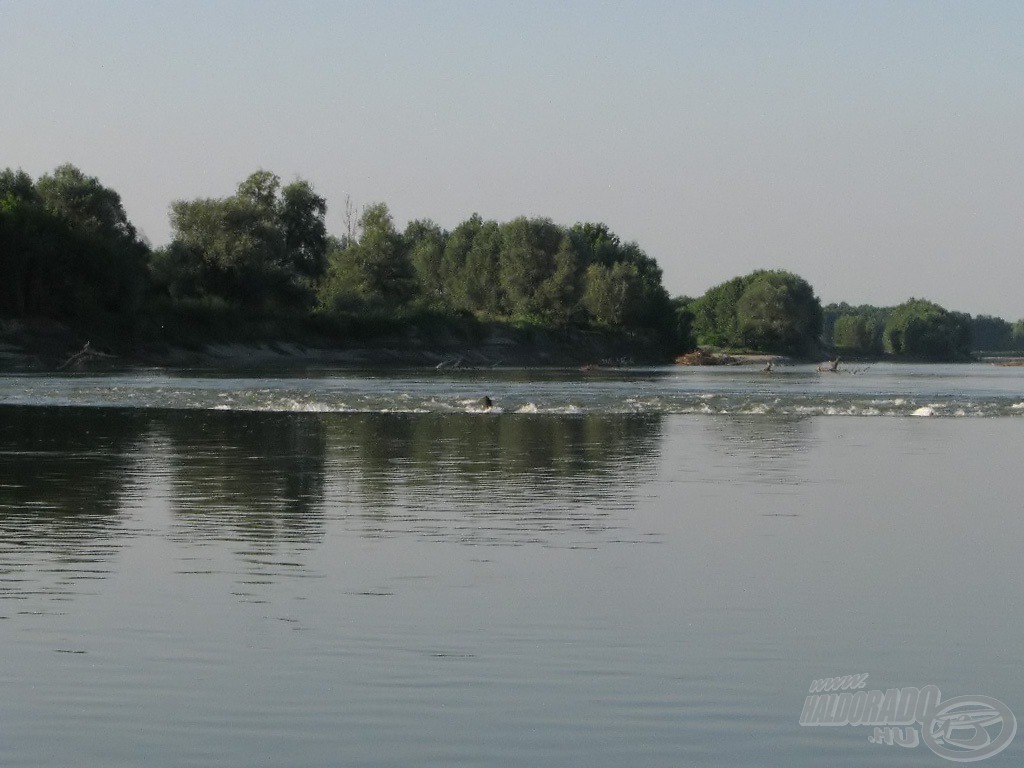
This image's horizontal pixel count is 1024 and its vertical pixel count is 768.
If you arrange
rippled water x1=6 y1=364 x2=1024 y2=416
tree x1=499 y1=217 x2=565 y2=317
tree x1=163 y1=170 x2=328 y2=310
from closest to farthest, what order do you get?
1. rippled water x1=6 y1=364 x2=1024 y2=416
2. tree x1=163 y1=170 x2=328 y2=310
3. tree x1=499 y1=217 x2=565 y2=317

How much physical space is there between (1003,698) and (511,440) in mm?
23381

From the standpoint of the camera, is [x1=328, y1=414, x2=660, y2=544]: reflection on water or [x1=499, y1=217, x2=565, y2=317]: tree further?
[x1=499, y1=217, x2=565, y2=317]: tree

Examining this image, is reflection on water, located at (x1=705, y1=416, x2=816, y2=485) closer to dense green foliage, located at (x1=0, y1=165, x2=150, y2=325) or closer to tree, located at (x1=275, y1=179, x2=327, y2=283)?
dense green foliage, located at (x1=0, y1=165, x2=150, y2=325)

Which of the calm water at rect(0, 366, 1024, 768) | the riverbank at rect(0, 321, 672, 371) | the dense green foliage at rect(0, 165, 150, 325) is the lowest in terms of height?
the calm water at rect(0, 366, 1024, 768)

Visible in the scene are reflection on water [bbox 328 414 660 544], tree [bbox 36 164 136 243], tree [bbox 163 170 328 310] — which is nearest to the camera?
reflection on water [bbox 328 414 660 544]

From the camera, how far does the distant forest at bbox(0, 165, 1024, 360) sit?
96.0 meters

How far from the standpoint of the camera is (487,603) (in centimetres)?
1232

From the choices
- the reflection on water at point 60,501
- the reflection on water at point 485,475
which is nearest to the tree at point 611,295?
the reflection on water at point 485,475

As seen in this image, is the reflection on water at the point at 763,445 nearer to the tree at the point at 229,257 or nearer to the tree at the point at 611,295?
the tree at the point at 229,257

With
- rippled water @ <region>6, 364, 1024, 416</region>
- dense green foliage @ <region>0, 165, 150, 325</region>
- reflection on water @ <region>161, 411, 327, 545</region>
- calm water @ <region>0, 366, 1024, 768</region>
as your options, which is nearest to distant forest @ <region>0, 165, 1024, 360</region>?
dense green foliage @ <region>0, 165, 150, 325</region>

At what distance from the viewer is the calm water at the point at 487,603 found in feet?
28.6

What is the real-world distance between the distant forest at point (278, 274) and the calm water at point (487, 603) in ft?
233

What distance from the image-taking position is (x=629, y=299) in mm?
154750

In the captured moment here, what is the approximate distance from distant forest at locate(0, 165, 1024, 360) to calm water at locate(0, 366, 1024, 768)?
233 feet
